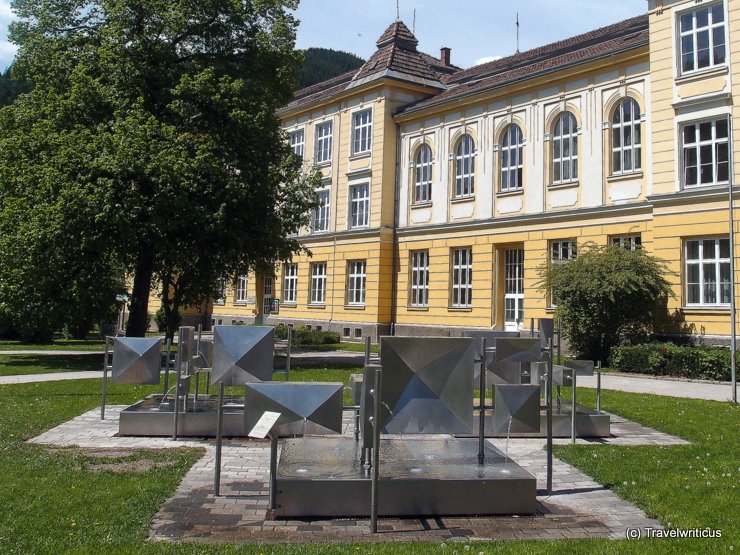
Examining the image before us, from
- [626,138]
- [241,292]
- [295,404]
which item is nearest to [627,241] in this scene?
[626,138]

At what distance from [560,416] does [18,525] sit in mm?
7724

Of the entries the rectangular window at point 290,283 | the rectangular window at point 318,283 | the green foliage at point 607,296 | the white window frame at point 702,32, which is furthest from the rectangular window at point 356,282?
the white window frame at point 702,32

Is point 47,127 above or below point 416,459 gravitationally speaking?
above

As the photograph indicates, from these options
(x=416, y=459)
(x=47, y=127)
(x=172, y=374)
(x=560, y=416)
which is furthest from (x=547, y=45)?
(x=416, y=459)

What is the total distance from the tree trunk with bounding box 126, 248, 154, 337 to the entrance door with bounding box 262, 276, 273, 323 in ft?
64.5

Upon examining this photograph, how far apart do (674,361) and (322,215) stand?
78.7ft

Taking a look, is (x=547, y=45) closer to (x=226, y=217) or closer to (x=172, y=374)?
(x=226, y=217)

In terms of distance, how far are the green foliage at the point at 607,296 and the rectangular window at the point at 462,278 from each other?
23.5ft

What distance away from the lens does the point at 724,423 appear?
1163 centimetres

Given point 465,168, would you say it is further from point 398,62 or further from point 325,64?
point 325,64

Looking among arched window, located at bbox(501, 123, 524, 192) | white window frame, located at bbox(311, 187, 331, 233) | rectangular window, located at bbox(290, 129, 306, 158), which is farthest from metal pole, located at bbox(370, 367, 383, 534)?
rectangular window, located at bbox(290, 129, 306, 158)

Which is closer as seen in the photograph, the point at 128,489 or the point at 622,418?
the point at 128,489

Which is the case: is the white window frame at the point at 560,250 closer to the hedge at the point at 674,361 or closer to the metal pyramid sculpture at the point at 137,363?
the hedge at the point at 674,361

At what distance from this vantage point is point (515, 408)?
729 centimetres
